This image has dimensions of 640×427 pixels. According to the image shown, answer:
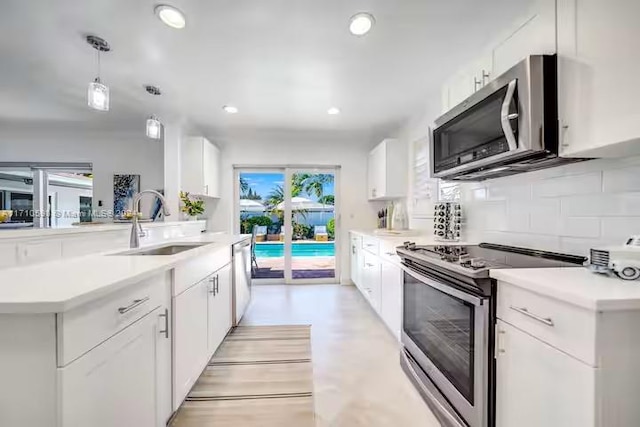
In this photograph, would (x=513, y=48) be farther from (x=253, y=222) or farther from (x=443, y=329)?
(x=253, y=222)

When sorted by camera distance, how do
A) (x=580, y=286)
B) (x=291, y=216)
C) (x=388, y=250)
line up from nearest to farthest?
(x=580, y=286)
(x=388, y=250)
(x=291, y=216)

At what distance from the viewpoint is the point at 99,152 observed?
16.0 feet

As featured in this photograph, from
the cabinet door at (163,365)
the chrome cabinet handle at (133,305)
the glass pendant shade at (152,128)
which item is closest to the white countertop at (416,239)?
the cabinet door at (163,365)

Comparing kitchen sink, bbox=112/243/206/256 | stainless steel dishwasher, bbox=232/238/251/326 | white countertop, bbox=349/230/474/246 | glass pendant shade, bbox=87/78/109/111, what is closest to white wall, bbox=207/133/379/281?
white countertop, bbox=349/230/474/246

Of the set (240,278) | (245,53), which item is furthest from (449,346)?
(245,53)

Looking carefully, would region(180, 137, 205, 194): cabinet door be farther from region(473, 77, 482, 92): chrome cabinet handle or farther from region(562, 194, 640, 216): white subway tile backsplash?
region(562, 194, 640, 216): white subway tile backsplash

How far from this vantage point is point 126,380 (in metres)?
1.17

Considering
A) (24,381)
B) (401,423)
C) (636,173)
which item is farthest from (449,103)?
(24,381)

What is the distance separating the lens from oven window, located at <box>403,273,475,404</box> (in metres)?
1.41

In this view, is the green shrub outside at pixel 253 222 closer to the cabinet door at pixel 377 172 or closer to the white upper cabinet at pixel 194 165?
the white upper cabinet at pixel 194 165

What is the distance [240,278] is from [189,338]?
1365mm

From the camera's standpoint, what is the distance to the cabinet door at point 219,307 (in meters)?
2.22

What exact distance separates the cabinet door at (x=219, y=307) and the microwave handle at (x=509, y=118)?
6.69ft

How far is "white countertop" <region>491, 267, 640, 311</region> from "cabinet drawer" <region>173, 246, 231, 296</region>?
60.7 inches
